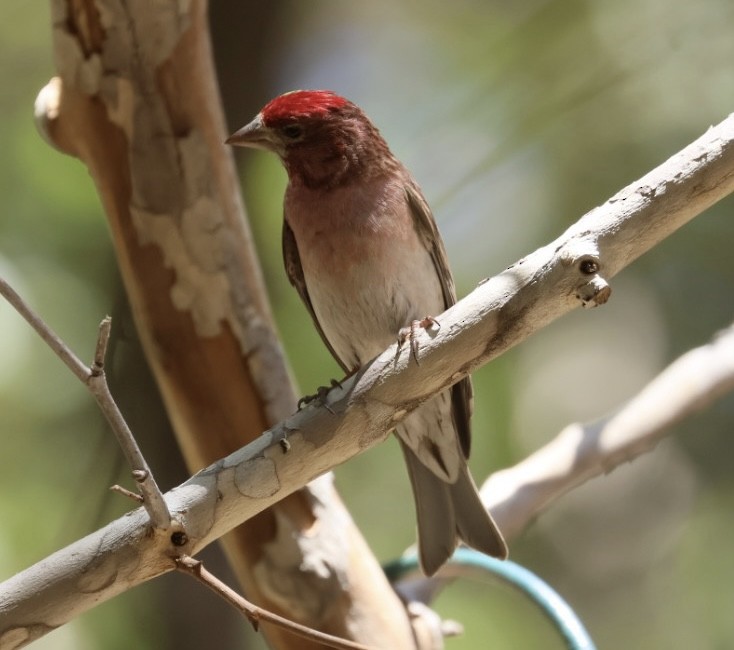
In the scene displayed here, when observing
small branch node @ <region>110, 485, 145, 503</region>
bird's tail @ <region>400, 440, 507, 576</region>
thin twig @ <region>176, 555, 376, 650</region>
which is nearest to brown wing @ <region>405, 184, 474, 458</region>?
bird's tail @ <region>400, 440, 507, 576</region>

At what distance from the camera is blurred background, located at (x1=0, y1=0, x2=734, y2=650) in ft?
14.2

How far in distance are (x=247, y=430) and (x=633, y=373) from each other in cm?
286

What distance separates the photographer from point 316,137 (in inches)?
114

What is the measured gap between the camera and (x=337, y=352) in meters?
3.00

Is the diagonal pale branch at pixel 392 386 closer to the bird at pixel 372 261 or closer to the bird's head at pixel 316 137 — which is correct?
the bird at pixel 372 261

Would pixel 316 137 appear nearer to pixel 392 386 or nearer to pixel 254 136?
pixel 254 136

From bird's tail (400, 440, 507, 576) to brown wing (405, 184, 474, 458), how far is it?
142 millimetres

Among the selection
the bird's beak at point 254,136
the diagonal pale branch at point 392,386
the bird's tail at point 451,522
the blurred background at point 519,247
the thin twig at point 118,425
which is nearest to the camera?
the thin twig at point 118,425

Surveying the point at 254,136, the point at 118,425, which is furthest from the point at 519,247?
the point at 118,425

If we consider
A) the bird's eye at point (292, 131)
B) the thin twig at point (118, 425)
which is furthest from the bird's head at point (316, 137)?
the thin twig at point (118, 425)

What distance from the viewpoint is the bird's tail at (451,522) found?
2738 millimetres

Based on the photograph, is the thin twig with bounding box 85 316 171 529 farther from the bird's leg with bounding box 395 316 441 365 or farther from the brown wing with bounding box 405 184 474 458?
the brown wing with bounding box 405 184 474 458

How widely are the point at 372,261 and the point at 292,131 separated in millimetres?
496

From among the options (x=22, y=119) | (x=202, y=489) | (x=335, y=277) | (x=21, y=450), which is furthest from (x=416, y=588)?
(x=22, y=119)
